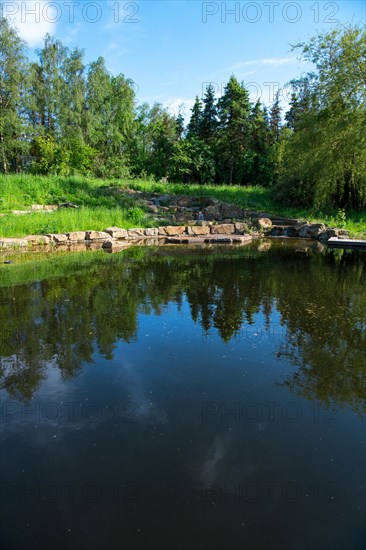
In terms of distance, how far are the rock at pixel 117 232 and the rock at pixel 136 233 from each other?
0.67 feet

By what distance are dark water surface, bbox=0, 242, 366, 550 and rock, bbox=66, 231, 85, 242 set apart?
8.28 m

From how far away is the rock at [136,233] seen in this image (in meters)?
17.0

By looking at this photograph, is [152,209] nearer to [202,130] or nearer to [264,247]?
[264,247]

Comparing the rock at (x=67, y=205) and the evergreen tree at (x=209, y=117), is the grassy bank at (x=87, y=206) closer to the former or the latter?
the rock at (x=67, y=205)

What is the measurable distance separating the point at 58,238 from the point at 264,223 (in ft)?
31.6

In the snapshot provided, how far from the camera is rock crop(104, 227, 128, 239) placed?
1644 cm

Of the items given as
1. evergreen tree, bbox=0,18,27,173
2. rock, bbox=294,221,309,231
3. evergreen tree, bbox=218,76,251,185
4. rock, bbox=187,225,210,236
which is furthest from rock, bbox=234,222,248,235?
evergreen tree, bbox=0,18,27,173

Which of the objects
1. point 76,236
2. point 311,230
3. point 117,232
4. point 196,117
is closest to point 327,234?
point 311,230

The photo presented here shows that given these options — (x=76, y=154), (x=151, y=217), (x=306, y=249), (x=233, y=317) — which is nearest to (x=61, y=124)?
(x=76, y=154)

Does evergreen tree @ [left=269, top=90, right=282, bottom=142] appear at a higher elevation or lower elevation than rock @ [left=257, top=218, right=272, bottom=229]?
higher

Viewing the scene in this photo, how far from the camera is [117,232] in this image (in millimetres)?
16609

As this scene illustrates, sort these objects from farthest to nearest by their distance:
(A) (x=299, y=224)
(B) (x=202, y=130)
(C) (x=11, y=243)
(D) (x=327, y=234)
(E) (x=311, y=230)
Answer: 1. (B) (x=202, y=130)
2. (A) (x=299, y=224)
3. (E) (x=311, y=230)
4. (D) (x=327, y=234)
5. (C) (x=11, y=243)

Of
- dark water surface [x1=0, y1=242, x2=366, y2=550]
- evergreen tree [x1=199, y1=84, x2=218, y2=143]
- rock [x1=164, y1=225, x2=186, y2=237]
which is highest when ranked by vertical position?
evergreen tree [x1=199, y1=84, x2=218, y2=143]

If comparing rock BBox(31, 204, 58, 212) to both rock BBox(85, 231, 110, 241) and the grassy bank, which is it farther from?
rock BBox(85, 231, 110, 241)
